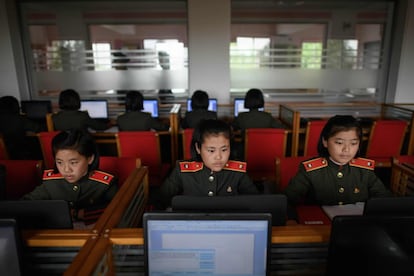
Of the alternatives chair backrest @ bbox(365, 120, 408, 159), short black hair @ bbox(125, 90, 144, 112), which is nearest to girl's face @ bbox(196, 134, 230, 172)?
short black hair @ bbox(125, 90, 144, 112)

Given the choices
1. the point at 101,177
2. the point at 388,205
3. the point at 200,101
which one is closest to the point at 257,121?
the point at 200,101

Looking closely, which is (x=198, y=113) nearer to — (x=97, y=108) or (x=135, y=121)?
(x=135, y=121)

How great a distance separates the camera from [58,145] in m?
1.43

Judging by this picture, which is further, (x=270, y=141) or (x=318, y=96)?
(x=318, y=96)

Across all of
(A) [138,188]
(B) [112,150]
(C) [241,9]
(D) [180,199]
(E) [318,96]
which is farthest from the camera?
(E) [318,96]

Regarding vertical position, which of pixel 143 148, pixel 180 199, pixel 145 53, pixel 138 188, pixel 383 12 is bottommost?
pixel 143 148

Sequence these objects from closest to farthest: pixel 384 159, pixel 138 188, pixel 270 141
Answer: pixel 138 188
pixel 270 141
pixel 384 159

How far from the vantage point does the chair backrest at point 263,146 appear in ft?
8.56

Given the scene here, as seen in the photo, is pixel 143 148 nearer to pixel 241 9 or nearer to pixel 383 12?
pixel 241 9

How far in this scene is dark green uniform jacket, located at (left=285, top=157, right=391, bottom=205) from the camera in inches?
61.3

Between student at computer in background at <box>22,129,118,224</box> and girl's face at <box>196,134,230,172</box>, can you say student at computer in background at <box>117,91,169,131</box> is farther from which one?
girl's face at <box>196,134,230,172</box>

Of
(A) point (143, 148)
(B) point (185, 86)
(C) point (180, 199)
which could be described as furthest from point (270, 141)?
(B) point (185, 86)

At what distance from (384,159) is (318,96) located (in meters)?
1.83

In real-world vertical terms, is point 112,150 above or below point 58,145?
below
